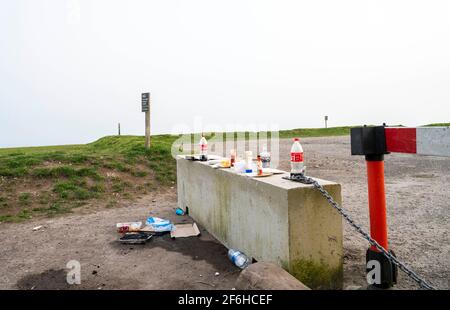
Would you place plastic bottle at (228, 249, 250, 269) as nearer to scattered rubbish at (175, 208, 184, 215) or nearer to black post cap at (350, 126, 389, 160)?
black post cap at (350, 126, 389, 160)

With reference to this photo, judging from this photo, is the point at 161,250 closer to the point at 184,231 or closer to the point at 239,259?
the point at 184,231

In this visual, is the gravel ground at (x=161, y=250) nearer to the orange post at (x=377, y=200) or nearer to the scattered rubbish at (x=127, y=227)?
the scattered rubbish at (x=127, y=227)

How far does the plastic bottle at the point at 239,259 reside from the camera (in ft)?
15.0

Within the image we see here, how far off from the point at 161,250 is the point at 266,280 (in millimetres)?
2582

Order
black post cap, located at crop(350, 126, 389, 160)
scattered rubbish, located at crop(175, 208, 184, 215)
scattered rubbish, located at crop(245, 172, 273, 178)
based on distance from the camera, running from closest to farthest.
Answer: black post cap, located at crop(350, 126, 389, 160) → scattered rubbish, located at crop(245, 172, 273, 178) → scattered rubbish, located at crop(175, 208, 184, 215)

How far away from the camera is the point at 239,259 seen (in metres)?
4.64

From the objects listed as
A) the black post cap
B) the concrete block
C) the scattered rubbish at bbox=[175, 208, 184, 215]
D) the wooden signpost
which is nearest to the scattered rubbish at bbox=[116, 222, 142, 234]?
the scattered rubbish at bbox=[175, 208, 184, 215]

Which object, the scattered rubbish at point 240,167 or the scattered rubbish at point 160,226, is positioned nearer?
the scattered rubbish at point 240,167

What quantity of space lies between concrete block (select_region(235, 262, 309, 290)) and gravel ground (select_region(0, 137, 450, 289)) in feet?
2.93

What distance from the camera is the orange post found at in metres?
3.57

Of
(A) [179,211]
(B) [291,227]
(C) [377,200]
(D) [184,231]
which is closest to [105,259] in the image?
(D) [184,231]

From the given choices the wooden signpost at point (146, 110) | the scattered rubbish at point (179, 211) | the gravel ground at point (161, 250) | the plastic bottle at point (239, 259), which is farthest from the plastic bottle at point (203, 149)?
the wooden signpost at point (146, 110)

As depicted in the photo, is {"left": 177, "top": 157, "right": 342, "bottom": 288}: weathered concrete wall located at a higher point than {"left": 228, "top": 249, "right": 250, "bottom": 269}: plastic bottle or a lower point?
higher

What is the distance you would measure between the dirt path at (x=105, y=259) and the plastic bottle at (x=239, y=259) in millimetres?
81
